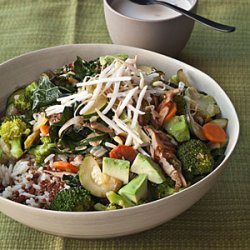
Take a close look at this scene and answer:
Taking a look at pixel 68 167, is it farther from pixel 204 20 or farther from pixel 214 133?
pixel 204 20

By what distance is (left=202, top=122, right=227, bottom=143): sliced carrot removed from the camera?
1914 millimetres

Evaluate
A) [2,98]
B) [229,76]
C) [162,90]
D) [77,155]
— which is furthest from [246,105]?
[2,98]

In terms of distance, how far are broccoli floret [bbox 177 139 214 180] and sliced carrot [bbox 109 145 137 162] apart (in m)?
0.15

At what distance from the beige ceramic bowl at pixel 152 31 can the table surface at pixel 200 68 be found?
7.1 inches

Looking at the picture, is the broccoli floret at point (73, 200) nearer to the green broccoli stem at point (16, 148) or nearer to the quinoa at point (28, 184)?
the quinoa at point (28, 184)

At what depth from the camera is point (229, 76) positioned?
250 cm

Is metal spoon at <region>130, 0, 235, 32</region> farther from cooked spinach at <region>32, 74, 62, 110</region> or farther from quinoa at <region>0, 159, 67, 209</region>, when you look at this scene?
quinoa at <region>0, 159, 67, 209</region>

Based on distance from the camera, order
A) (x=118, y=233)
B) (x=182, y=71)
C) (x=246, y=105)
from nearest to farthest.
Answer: (x=118, y=233) < (x=182, y=71) < (x=246, y=105)

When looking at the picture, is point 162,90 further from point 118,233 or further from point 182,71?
point 118,233

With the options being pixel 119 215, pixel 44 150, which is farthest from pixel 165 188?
pixel 44 150

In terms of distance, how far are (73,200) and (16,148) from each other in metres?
0.35

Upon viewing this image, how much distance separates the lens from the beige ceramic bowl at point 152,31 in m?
2.34

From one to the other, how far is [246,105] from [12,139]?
0.95 meters

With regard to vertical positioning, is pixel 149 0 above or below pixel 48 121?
above
